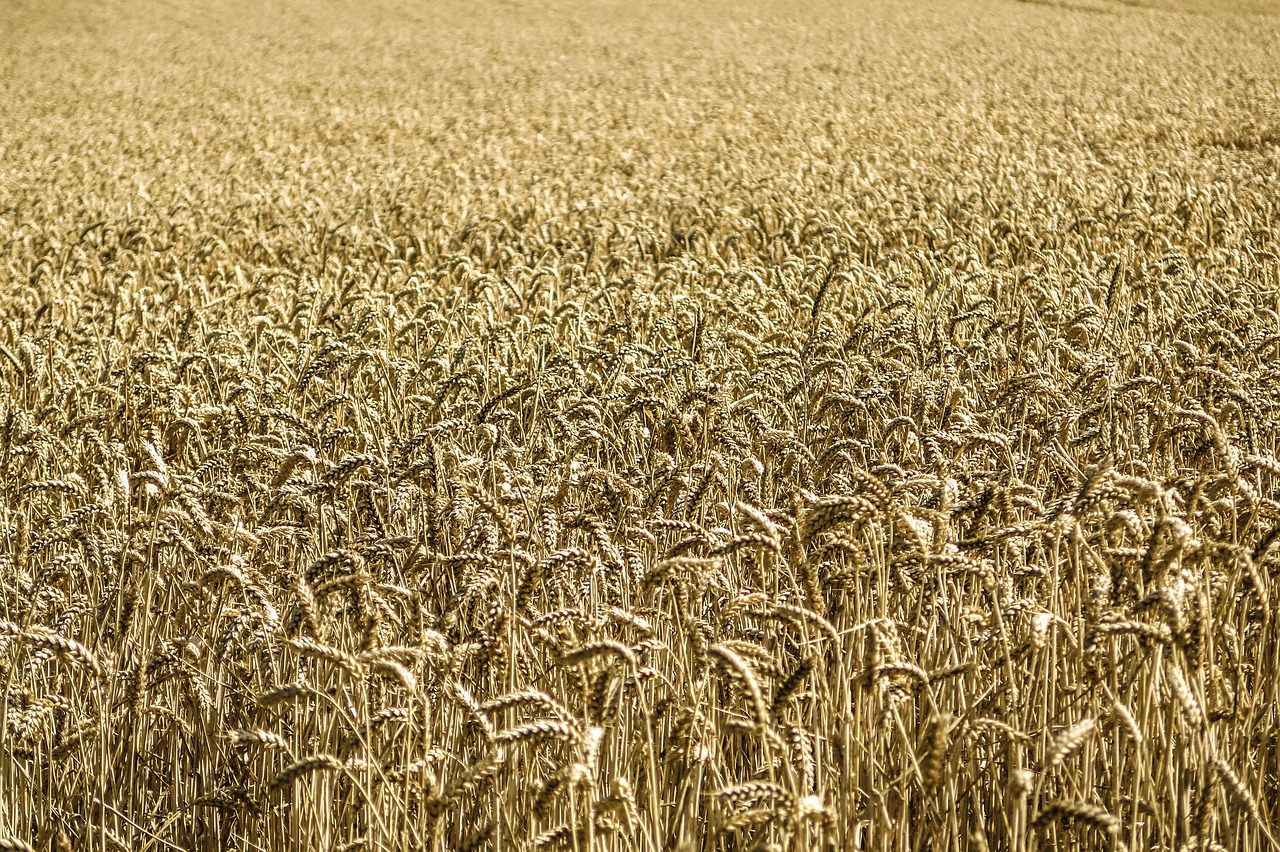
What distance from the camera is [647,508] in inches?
124

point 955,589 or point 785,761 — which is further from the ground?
point 785,761

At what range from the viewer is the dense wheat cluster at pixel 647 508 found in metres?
2.09

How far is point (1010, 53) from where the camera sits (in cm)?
2166

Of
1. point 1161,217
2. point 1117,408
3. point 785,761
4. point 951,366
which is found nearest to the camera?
point 785,761

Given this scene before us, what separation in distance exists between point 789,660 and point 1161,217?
19.7ft

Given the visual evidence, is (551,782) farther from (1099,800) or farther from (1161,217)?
(1161,217)

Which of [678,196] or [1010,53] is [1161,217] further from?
[1010,53]

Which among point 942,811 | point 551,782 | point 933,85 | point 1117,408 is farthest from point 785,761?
point 933,85

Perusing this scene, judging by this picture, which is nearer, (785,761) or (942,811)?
(785,761)

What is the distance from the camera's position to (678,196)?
370 inches

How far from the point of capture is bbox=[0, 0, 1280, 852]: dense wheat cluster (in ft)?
6.87

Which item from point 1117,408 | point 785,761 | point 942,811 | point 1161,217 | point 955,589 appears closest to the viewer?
point 785,761

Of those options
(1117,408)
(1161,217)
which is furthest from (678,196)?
(1117,408)

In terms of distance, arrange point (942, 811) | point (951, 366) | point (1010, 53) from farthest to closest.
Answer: point (1010, 53), point (951, 366), point (942, 811)
